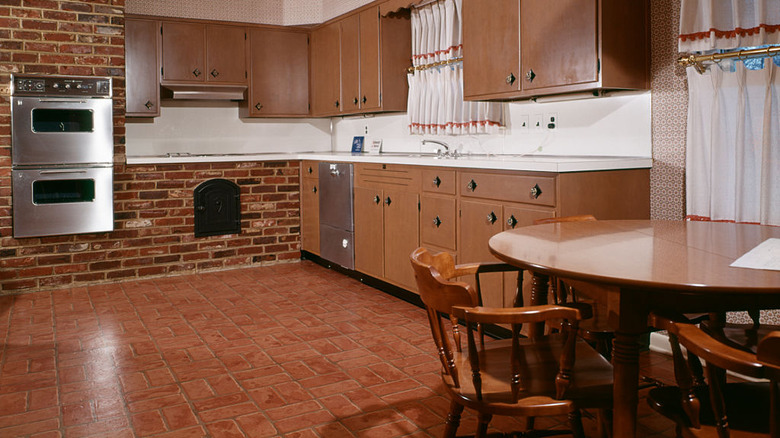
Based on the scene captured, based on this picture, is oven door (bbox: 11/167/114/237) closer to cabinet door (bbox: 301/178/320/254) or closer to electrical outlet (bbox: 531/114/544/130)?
cabinet door (bbox: 301/178/320/254)

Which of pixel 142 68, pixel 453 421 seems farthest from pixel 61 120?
pixel 453 421

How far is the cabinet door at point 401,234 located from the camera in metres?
4.70

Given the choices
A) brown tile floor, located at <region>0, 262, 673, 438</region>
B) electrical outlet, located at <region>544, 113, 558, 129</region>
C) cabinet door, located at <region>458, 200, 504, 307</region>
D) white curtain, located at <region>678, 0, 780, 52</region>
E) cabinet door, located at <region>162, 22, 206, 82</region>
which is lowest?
brown tile floor, located at <region>0, 262, 673, 438</region>

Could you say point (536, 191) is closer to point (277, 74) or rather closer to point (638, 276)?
point (638, 276)

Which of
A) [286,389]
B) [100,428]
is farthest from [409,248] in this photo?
[100,428]

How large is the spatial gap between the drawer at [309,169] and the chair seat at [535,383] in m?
4.23

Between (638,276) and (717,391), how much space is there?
330 millimetres

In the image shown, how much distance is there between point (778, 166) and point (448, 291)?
2.09 metres

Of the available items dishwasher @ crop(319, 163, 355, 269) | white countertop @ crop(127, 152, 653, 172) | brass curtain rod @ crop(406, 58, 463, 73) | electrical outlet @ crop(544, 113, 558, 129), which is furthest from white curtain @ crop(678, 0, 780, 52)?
dishwasher @ crop(319, 163, 355, 269)

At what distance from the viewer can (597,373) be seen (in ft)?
6.50

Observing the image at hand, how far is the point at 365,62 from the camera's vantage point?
5.96m

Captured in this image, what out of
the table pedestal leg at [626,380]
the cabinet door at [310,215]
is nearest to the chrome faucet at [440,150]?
the cabinet door at [310,215]

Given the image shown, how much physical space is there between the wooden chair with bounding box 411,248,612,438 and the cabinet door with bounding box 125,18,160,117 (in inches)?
194

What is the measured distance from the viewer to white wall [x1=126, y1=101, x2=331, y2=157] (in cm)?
659
